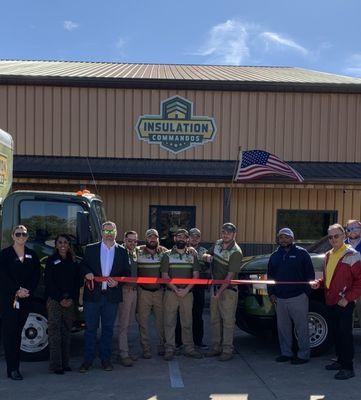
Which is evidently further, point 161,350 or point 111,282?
point 161,350

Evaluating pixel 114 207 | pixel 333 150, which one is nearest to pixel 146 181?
pixel 114 207

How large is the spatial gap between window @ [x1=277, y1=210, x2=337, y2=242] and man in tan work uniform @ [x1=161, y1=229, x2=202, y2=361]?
8.01 metres

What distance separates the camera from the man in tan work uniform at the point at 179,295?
670 centimetres

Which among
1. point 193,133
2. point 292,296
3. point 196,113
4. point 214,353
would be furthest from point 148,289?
point 196,113

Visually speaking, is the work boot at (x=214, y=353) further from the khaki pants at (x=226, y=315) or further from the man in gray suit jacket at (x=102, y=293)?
the man in gray suit jacket at (x=102, y=293)

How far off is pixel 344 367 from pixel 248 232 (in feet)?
27.1

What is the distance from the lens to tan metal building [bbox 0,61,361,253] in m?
13.9

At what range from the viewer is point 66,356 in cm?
611

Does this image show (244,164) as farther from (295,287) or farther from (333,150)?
(295,287)

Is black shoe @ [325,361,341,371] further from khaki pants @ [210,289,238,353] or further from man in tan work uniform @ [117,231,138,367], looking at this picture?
man in tan work uniform @ [117,231,138,367]

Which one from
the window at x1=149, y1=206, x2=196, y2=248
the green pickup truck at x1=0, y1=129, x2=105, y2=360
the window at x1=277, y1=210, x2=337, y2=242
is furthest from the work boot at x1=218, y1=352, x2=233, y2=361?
the window at x1=277, y1=210, x2=337, y2=242

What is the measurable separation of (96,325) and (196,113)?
8.98 m

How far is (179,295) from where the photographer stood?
21.9 ft

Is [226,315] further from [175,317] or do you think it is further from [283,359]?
[283,359]
